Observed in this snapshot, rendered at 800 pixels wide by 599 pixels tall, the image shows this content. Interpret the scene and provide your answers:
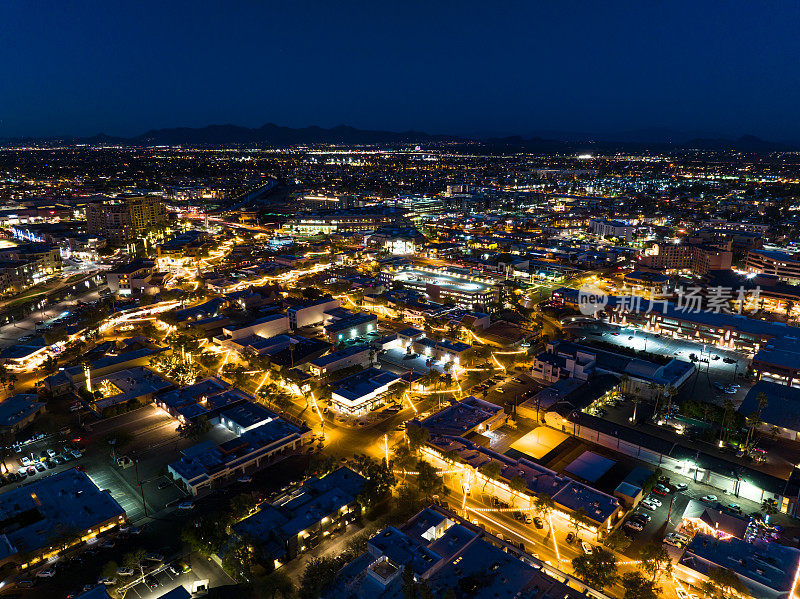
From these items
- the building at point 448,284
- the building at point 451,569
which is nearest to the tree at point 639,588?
the building at point 451,569

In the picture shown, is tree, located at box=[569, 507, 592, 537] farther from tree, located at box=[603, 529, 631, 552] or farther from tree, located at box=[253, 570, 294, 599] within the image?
tree, located at box=[253, 570, 294, 599]

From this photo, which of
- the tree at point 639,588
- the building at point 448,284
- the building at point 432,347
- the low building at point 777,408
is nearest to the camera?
the tree at point 639,588

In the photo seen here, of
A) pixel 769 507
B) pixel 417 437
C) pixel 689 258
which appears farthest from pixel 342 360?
pixel 689 258

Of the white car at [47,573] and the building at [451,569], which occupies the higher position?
the building at [451,569]

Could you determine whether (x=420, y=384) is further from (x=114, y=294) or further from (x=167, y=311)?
(x=114, y=294)

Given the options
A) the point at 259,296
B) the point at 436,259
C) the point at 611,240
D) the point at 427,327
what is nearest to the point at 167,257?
the point at 259,296

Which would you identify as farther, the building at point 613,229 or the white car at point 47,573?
the building at point 613,229

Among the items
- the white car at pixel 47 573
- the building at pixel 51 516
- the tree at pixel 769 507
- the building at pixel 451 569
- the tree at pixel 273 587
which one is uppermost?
the building at pixel 451 569

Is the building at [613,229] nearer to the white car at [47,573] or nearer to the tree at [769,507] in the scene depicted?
the tree at [769,507]
